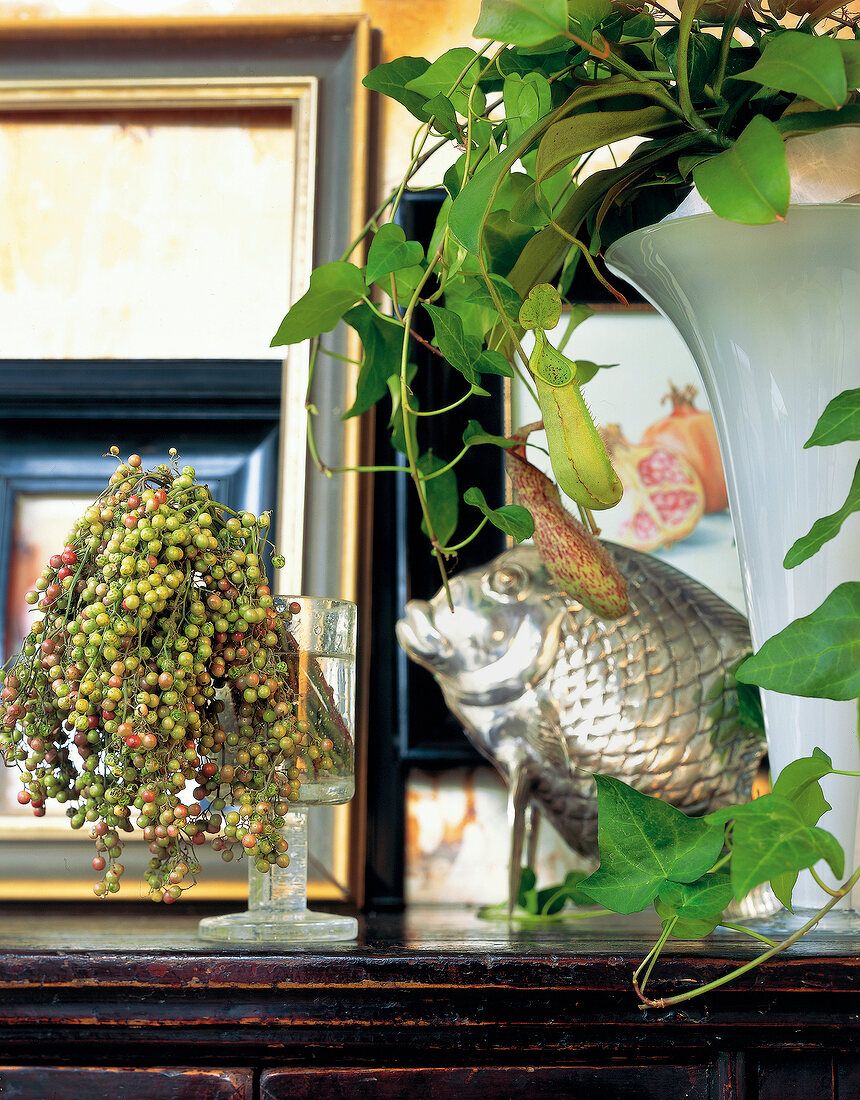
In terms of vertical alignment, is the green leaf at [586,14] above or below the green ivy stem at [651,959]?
above

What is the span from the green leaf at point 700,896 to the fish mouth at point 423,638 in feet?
0.85

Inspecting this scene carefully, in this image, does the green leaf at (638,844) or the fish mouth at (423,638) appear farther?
the fish mouth at (423,638)

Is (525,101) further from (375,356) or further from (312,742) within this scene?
(312,742)

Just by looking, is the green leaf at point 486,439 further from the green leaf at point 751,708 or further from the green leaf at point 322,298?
the green leaf at point 751,708

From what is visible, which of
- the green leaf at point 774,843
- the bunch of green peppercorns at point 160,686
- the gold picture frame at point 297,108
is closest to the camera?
the green leaf at point 774,843

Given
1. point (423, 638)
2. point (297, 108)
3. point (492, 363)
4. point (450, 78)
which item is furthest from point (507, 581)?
point (297, 108)

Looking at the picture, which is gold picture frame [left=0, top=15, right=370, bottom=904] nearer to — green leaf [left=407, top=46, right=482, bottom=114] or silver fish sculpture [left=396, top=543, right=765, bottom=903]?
silver fish sculpture [left=396, top=543, right=765, bottom=903]

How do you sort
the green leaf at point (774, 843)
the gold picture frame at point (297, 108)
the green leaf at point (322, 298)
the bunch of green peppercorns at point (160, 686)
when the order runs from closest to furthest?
the green leaf at point (774, 843) → the bunch of green peppercorns at point (160, 686) → the green leaf at point (322, 298) → the gold picture frame at point (297, 108)

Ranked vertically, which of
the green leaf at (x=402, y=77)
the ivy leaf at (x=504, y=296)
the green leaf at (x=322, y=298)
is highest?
the green leaf at (x=402, y=77)

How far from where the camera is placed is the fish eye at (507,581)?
627 mm

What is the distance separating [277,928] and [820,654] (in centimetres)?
28

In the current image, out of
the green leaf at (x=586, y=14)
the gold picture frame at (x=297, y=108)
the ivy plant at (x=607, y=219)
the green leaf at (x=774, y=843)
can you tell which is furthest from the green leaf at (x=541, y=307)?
the gold picture frame at (x=297, y=108)

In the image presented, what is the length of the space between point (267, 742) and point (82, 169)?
1.86 feet

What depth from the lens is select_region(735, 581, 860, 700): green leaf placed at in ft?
1.20
